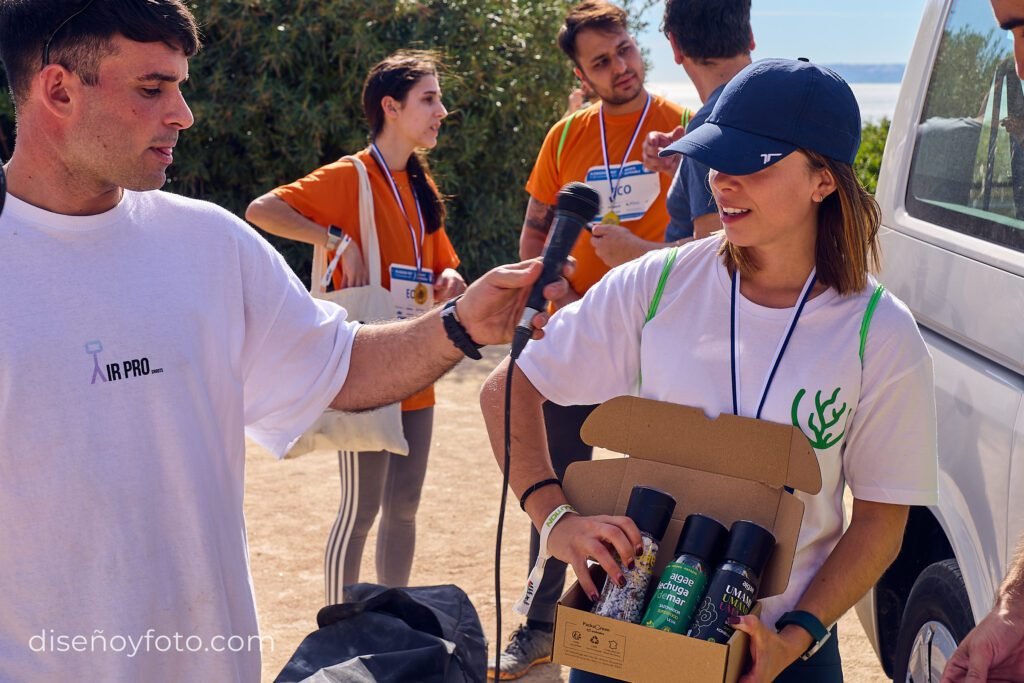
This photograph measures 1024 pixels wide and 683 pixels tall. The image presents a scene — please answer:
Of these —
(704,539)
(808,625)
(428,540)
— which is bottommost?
(428,540)

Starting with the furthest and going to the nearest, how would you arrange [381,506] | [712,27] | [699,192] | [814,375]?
1. [381,506]
2. [712,27]
3. [699,192]
4. [814,375]

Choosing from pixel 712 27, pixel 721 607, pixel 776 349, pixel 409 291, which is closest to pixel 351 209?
pixel 409 291

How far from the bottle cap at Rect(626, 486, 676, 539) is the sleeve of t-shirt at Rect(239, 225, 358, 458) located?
0.70 meters

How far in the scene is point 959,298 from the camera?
2916 millimetres

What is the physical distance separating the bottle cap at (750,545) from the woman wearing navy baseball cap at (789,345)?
0.18 metres

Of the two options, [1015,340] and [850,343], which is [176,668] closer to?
[850,343]

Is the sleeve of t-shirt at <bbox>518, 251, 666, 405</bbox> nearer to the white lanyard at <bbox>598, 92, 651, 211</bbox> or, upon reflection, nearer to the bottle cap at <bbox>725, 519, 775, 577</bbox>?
the bottle cap at <bbox>725, 519, 775, 577</bbox>

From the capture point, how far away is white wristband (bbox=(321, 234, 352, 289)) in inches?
164

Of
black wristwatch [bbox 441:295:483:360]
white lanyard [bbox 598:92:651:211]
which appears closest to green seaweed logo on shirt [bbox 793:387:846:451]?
black wristwatch [bbox 441:295:483:360]

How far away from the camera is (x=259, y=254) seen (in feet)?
7.51

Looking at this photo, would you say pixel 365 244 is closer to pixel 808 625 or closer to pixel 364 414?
pixel 364 414

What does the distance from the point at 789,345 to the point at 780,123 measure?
0.42 metres

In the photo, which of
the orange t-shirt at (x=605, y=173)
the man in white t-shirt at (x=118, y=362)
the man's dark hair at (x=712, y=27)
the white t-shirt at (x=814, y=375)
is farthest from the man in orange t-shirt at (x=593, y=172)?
the man in white t-shirt at (x=118, y=362)

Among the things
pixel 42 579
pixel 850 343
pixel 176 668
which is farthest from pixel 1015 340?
pixel 42 579
